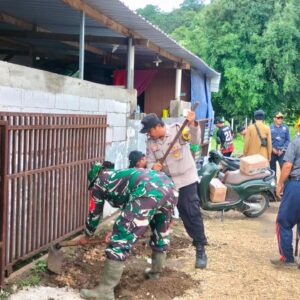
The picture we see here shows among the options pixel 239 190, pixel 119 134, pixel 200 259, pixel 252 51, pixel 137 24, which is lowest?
pixel 200 259

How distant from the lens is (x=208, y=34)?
80.7ft

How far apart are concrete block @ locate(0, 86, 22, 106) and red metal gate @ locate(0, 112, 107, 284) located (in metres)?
0.22

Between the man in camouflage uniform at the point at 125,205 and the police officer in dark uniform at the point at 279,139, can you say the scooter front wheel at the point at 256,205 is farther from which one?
the man in camouflage uniform at the point at 125,205

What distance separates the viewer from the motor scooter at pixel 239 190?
8156mm

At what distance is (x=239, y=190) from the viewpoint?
8.35 metres

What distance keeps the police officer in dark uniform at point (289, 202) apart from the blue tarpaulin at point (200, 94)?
9201mm

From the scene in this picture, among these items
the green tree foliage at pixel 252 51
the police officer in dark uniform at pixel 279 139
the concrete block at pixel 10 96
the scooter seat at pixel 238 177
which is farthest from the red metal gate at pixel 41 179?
the green tree foliage at pixel 252 51

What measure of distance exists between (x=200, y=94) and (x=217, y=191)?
8300 mm

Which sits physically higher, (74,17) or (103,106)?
(74,17)

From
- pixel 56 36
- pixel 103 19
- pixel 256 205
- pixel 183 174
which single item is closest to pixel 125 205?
pixel 183 174

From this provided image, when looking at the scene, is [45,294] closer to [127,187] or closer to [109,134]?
[127,187]

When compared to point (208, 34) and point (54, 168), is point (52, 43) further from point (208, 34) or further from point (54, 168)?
point (208, 34)

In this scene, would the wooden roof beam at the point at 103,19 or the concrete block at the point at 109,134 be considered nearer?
the wooden roof beam at the point at 103,19

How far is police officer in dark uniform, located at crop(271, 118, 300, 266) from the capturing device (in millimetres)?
A: 5695
